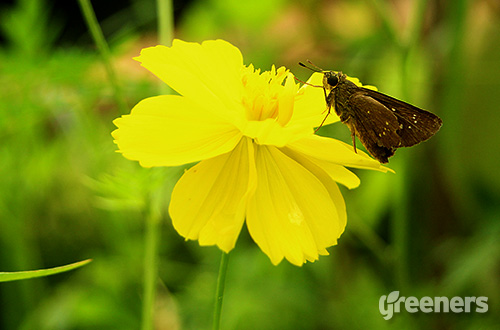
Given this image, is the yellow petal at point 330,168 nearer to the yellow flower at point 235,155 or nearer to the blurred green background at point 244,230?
the yellow flower at point 235,155

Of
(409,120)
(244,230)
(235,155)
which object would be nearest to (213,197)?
(235,155)

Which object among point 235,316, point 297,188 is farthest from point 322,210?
point 235,316

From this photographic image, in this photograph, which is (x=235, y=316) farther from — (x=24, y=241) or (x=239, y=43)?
(x=239, y=43)

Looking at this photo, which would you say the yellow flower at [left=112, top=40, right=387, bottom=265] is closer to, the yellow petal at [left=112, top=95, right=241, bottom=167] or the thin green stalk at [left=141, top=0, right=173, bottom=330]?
the yellow petal at [left=112, top=95, right=241, bottom=167]

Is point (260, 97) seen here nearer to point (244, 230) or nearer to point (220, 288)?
point (220, 288)

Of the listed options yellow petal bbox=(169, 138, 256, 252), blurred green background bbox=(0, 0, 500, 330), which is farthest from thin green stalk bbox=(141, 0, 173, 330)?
yellow petal bbox=(169, 138, 256, 252)
